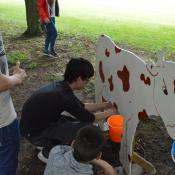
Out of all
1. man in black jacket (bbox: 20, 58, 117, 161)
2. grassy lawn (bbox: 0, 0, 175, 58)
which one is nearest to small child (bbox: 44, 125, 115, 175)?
man in black jacket (bbox: 20, 58, 117, 161)

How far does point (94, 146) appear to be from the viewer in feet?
8.50

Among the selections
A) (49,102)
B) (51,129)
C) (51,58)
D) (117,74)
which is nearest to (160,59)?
(117,74)

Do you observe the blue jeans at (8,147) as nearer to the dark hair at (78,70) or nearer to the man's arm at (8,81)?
the man's arm at (8,81)

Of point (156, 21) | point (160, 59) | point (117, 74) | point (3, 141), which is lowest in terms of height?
point (156, 21)

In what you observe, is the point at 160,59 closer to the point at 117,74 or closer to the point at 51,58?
the point at 117,74

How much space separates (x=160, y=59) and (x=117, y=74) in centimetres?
79

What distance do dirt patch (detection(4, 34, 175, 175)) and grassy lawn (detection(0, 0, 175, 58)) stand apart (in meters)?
0.74

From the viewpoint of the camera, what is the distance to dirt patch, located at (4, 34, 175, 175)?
3.99 metres

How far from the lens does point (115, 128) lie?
427 cm

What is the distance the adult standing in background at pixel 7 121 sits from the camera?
268 centimetres

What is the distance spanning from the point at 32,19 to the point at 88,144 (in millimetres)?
7046

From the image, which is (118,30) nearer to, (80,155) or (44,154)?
(44,154)

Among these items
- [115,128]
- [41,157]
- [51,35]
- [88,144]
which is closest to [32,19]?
[51,35]

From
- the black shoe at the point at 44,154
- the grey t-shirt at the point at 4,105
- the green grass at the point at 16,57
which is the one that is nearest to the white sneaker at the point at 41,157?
the black shoe at the point at 44,154
